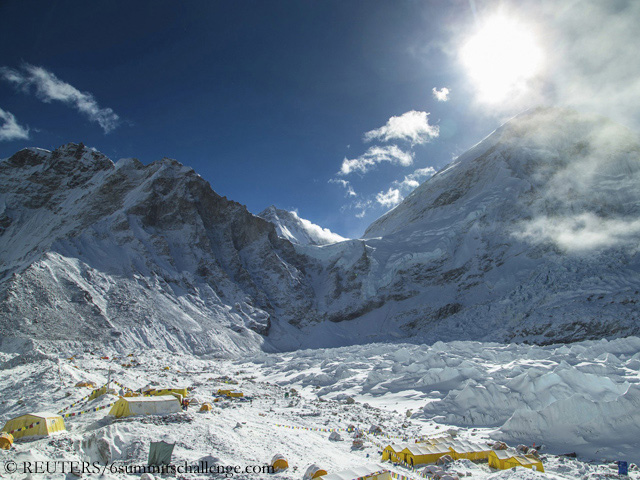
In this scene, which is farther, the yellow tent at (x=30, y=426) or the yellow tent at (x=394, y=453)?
the yellow tent at (x=394, y=453)

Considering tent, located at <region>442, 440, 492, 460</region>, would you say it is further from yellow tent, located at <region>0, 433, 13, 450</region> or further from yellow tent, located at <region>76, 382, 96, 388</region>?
yellow tent, located at <region>76, 382, 96, 388</region>

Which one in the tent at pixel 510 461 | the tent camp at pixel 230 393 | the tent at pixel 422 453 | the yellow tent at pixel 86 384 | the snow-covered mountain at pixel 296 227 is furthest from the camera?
the snow-covered mountain at pixel 296 227

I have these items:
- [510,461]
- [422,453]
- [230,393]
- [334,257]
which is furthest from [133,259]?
[510,461]

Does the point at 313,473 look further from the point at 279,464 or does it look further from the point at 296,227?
the point at 296,227

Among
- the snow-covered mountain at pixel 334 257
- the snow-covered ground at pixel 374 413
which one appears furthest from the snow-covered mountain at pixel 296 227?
the snow-covered ground at pixel 374 413

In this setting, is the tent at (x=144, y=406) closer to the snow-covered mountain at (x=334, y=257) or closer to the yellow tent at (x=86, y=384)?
the yellow tent at (x=86, y=384)

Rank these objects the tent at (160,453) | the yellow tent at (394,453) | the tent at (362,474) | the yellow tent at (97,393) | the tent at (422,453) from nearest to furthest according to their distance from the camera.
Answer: the tent at (362,474) < the tent at (160,453) < the tent at (422,453) < the yellow tent at (394,453) < the yellow tent at (97,393)
